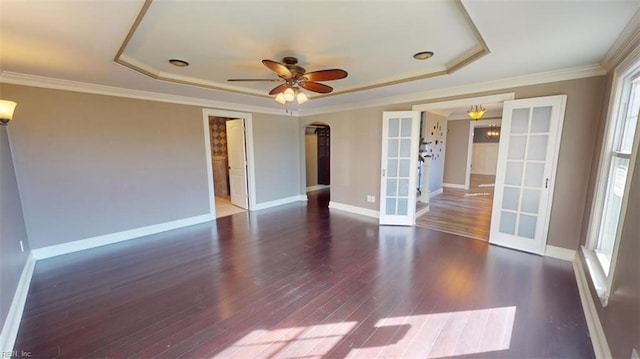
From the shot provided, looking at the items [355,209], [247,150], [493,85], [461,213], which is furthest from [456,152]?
[247,150]

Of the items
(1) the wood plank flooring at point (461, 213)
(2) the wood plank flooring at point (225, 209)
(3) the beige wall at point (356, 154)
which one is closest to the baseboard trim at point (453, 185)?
(1) the wood plank flooring at point (461, 213)

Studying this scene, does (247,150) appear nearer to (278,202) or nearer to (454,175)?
(278,202)

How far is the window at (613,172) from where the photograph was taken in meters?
2.22

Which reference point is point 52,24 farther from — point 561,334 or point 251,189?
point 561,334

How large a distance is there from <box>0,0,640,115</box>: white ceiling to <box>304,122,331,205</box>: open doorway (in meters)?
4.63

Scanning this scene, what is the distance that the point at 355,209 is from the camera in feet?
18.3

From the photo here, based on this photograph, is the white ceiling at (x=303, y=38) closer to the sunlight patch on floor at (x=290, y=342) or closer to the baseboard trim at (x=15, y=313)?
the baseboard trim at (x=15, y=313)

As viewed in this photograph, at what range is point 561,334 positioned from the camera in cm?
197

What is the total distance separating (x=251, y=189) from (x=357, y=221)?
8.38ft

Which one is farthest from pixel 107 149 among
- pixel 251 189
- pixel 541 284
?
pixel 541 284

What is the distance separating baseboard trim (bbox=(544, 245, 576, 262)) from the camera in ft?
10.4

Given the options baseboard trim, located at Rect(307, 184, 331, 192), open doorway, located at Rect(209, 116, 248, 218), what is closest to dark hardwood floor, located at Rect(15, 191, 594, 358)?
open doorway, located at Rect(209, 116, 248, 218)

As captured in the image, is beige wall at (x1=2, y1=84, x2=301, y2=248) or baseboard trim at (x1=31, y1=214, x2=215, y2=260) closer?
beige wall at (x1=2, y1=84, x2=301, y2=248)

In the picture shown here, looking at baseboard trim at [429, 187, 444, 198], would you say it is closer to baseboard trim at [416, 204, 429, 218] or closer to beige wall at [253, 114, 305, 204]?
baseboard trim at [416, 204, 429, 218]
